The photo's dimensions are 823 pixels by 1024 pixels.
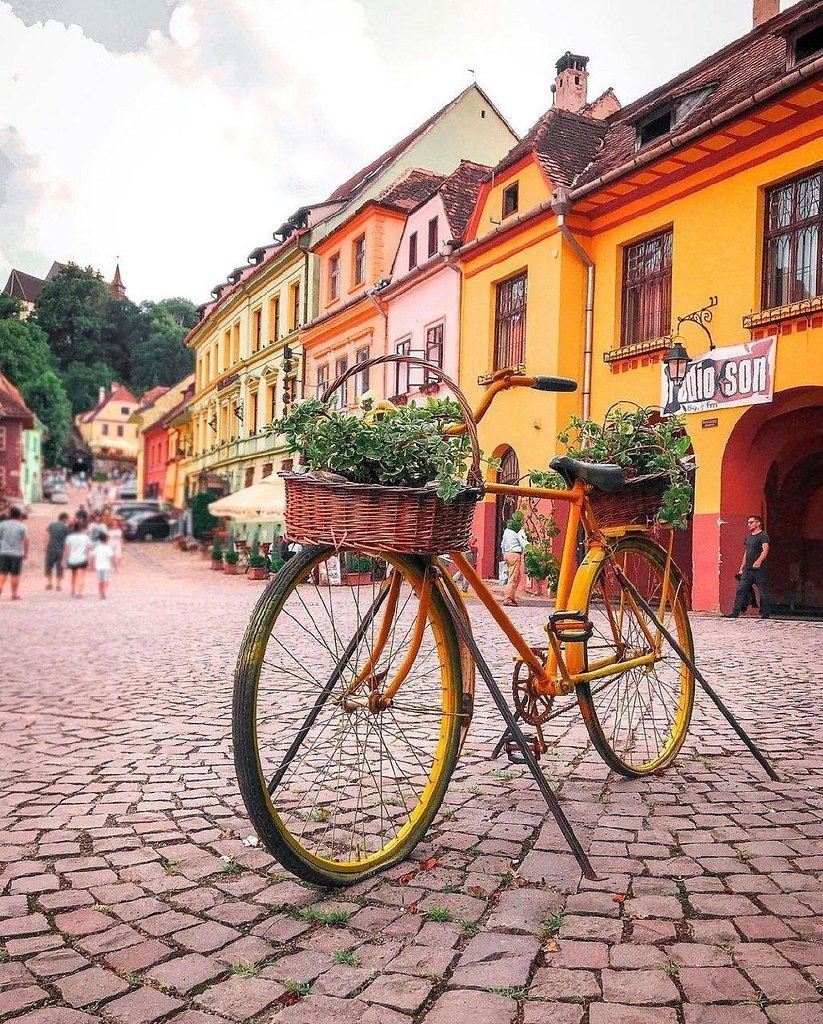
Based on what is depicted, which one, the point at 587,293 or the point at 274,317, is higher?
the point at 274,317

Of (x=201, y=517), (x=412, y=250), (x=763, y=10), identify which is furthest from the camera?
(x=201, y=517)

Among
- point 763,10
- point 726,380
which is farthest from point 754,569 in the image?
point 763,10

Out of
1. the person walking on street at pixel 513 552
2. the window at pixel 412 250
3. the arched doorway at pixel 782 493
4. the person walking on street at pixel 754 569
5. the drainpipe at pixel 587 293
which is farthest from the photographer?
the window at pixel 412 250

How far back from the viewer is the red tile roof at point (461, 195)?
20250mm

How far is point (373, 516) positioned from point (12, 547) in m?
13.6

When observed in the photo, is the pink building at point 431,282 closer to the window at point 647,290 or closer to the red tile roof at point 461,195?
the red tile roof at point 461,195

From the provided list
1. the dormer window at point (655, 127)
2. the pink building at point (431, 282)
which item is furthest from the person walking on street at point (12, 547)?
the dormer window at point (655, 127)

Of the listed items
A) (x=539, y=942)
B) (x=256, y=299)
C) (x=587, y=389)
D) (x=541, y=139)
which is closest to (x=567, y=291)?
(x=587, y=389)

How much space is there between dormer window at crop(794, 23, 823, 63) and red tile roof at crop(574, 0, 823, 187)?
0.44 feet

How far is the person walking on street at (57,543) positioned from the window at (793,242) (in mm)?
12961

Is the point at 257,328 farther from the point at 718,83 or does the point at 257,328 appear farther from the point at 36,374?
the point at 36,374

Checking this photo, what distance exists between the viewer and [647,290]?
14.6 metres

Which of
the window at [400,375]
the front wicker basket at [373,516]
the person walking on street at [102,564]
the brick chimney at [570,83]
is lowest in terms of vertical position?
the person walking on street at [102,564]

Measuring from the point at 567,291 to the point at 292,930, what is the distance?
577 inches
